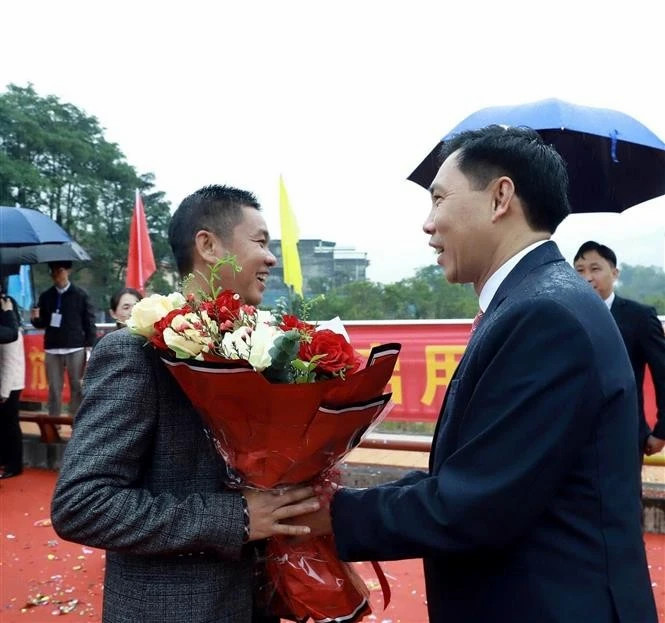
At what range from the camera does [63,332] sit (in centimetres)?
672

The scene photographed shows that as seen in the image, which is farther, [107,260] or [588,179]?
[107,260]

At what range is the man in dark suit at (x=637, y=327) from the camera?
337 centimetres

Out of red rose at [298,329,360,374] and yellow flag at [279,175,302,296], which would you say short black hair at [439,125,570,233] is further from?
yellow flag at [279,175,302,296]

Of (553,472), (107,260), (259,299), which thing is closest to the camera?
(553,472)

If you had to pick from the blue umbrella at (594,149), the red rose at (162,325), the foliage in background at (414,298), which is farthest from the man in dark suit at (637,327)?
the foliage in background at (414,298)

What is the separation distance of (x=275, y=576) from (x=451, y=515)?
54 centimetres

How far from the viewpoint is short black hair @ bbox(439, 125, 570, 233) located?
1421mm

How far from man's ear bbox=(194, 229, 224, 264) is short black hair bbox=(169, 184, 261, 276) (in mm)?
12

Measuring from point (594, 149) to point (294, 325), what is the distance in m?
2.73

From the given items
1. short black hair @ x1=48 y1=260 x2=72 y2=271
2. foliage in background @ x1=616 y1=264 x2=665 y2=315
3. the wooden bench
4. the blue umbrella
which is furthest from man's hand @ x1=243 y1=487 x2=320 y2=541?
short black hair @ x1=48 y1=260 x2=72 y2=271

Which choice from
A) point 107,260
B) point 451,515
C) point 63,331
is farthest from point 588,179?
point 107,260

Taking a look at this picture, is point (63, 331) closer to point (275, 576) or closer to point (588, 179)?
point (588, 179)

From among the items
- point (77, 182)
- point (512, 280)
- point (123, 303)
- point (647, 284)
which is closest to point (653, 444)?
point (647, 284)

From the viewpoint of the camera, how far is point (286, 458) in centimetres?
132
